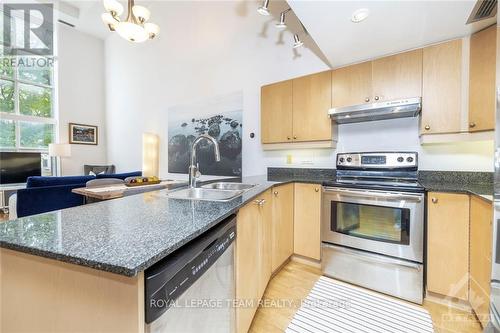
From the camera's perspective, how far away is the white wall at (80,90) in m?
5.23

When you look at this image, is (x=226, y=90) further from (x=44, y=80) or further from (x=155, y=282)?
(x=44, y=80)

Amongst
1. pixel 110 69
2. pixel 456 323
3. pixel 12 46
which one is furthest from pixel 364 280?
pixel 12 46

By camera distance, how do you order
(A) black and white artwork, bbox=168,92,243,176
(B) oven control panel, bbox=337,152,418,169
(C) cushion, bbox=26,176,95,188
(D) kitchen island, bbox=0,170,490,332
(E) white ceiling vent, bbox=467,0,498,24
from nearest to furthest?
(D) kitchen island, bbox=0,170,490,332
(E) white ceiling vent, bbox=467,0,498,24
(B) oven control panel, bbox=337,152,418,169
(C) cushion, bbox=26,176,95,188
(A) black and white artwork, bbox=168,92,243,176

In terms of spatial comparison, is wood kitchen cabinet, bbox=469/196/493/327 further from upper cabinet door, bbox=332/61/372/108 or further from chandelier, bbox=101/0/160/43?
chandelier, bbox=101/0/160/43

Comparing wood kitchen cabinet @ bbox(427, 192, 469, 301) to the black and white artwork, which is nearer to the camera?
wood kitchen cabinet @ bbox(427, 192, 469, 301)

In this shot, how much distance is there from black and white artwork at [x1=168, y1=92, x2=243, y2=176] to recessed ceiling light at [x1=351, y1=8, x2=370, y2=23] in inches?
70.2

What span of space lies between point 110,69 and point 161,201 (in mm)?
5943

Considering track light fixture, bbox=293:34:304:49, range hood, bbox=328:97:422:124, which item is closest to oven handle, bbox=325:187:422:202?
Answer: range hood, bbox=328:97:422:124

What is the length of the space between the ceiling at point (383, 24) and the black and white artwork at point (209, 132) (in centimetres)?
158

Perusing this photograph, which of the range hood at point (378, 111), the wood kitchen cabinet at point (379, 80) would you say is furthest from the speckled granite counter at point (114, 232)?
the wood kitchen cabinet at point (379, 80)

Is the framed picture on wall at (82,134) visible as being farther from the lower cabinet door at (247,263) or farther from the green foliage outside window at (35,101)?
the lower cabinet door at (247,263)

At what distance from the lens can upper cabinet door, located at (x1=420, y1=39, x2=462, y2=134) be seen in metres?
1.75

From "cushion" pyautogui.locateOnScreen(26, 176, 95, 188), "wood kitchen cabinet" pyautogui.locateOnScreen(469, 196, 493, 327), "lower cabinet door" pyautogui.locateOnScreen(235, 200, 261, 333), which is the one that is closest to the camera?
"lower cabinet door" pyautogui.locateOnScreen(235, 200, 261, 333)

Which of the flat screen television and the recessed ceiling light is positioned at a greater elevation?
the recessed ceiling light
